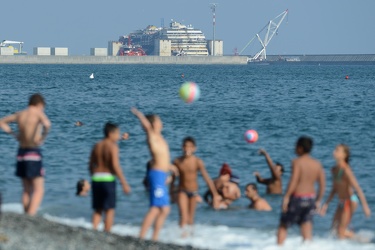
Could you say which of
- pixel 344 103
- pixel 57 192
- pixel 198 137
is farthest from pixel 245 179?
pixel 344 103

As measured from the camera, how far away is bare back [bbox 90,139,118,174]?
11.4m

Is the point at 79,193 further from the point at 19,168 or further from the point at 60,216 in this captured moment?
the point at 19,168

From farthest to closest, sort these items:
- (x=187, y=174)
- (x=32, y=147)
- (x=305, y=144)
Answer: (x=187, y=174) → (x=32, y=147) → (x=305, y=144)

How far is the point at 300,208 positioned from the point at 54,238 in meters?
2.93

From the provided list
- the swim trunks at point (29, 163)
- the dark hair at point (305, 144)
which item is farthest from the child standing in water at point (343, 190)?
the swim trunks at point (29, 163)

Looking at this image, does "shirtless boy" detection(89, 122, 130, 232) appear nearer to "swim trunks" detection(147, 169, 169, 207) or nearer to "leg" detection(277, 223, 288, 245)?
"swim trunks" detection(147, 169, 169, 207)

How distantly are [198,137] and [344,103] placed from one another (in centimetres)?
2444

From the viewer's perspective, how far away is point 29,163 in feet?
38.9

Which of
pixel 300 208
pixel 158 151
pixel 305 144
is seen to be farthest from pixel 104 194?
pixel 305 144

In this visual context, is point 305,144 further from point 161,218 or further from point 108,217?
point 108,217

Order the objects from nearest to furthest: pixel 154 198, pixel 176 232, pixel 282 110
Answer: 1. pixel 154 198
2. pixel 176 232
3. pixel 282 110

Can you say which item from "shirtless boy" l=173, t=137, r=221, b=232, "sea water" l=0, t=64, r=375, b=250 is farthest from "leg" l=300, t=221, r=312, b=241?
"shirtless boy" l=173, t=137, r=221, b=232

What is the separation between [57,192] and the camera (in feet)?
58.6

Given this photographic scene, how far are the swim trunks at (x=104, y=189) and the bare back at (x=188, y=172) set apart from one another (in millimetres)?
1372
